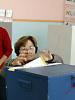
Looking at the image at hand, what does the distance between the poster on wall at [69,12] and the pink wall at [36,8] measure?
0.22ft

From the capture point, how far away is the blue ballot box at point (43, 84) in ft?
2.58

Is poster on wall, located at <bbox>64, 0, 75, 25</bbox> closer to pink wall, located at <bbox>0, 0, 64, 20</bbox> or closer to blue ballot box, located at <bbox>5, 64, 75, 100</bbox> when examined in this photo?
pink wall, located at <bbox>0, 0, 64, 20</bbox>

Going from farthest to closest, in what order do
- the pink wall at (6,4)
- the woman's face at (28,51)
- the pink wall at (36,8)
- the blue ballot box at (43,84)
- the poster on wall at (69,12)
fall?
the poster on wall at (69,12) < the pink wall at (36,8) < the pink wall at (6,4) < the woman's face at (28,51) < the blue ballot box at (43,84)

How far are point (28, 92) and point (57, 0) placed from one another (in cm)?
336

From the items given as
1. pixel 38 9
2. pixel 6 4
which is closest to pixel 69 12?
pixel 38 9

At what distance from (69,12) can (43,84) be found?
3441 mm

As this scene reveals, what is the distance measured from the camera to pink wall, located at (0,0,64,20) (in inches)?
139

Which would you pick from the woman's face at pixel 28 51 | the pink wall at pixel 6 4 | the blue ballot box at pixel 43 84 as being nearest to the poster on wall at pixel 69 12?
the pink wall at pixel 6 4

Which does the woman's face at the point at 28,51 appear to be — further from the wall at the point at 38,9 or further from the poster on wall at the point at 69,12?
the poster on wall at the point at 69,12

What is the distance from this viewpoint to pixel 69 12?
411cm

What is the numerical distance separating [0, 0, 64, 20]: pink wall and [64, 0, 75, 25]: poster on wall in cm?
7

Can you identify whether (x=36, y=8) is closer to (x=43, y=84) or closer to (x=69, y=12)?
(x=69, y=12)

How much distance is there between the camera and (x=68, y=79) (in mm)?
836

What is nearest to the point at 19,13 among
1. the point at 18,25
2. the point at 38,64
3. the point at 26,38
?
the point at 18,25
